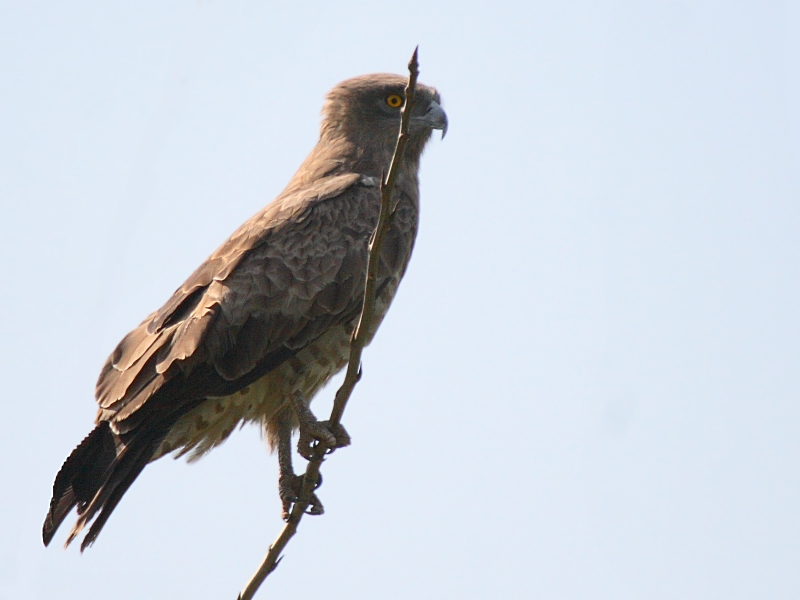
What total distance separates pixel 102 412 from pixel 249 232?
165 cm

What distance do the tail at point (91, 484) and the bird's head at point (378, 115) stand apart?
129 inches

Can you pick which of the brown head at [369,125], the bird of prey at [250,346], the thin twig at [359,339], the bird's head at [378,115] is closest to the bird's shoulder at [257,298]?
the bird of prey at [250,346]

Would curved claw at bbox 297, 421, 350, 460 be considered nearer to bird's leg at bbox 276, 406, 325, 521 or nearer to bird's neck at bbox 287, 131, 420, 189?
bird's leg at bbox 276, 406, 325, 521

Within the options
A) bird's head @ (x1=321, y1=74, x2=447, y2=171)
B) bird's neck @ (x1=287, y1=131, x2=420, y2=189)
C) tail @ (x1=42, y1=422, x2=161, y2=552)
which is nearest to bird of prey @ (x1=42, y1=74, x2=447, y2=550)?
tail @ (x1=42, y1=422, x2=161, y2=552)

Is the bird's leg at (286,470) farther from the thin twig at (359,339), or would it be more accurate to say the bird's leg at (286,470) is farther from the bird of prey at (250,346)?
the thin twig at (359,339)

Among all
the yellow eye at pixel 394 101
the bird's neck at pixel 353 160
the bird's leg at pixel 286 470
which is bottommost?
the bird's leg at pixel 286 470

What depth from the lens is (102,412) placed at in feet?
23.0

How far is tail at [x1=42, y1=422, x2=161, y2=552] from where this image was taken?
6688mm

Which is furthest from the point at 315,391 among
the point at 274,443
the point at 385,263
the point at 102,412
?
the point at 102,412

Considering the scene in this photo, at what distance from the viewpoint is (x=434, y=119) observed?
853 centimetres

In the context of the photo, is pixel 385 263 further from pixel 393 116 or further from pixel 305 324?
pixel 393 116

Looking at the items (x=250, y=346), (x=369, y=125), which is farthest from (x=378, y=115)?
(x=250, y=346)

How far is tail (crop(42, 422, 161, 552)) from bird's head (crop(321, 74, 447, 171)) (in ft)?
10.8

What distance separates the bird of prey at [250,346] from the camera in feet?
22.3
